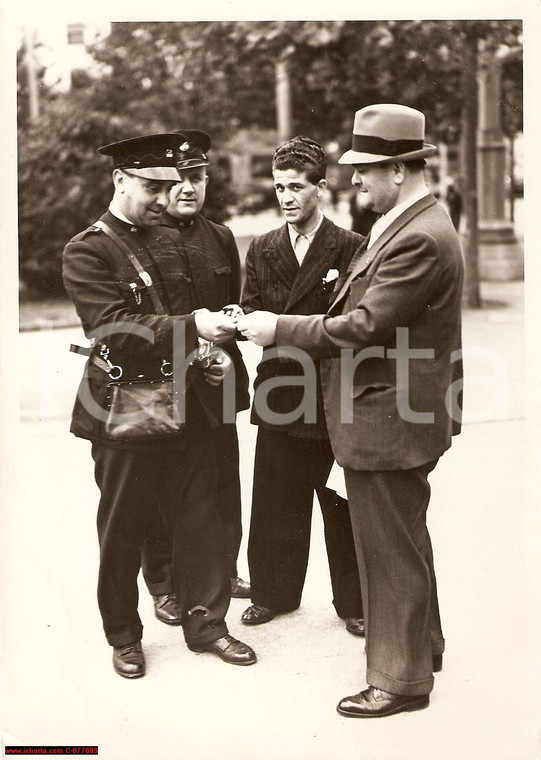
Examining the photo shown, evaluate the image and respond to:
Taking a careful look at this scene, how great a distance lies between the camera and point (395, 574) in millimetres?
3506

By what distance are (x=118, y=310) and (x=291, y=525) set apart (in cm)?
130

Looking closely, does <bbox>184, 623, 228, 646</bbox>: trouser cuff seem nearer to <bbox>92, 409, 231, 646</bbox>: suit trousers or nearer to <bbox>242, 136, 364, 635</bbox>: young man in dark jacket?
<bbox>92, 409, 231, 646</bbox>: suit trousers

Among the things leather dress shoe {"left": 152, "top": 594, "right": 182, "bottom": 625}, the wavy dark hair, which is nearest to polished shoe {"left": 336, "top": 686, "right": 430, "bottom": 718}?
leather dress shoe {"left": 152, "top": 594, "right": 182, "bottom": 625}

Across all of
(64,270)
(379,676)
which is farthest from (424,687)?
(64,270)

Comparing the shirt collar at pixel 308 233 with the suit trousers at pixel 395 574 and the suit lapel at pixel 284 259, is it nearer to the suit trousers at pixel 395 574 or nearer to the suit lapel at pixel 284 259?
the suit lapel at pixel 284 259

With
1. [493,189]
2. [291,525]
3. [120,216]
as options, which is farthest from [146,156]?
[493,189]

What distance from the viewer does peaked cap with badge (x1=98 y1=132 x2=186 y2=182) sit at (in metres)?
3.76

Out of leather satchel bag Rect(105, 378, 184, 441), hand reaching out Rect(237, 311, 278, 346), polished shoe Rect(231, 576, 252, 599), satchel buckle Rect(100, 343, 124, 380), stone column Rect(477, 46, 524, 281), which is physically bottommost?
polished shoe Rect(231, 576, 252, 599)

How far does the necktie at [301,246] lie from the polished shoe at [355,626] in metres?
1.56

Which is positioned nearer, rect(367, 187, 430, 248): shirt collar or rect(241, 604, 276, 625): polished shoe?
rect(367, 187, 430, 248): shirt collar

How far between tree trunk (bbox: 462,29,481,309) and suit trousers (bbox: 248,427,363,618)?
503cm

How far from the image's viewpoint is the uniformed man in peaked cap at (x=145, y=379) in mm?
3727

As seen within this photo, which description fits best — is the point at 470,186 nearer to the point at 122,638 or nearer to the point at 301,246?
the point at 301,246
